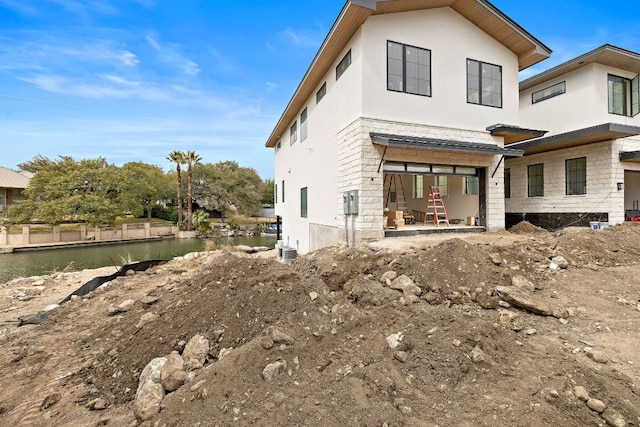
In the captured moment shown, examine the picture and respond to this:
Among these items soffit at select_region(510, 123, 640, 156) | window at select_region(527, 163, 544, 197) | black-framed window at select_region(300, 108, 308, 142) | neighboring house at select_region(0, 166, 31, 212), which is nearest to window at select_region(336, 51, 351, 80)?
black-framed window at select_region(300, 108, 308, 142)

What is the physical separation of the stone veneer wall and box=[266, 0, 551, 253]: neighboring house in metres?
0.03

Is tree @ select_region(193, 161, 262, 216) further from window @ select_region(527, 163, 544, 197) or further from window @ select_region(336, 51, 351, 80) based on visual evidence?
window @ select_region(527, 163, 544, 197)

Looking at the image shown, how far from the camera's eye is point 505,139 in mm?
11359

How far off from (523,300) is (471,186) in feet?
28.5

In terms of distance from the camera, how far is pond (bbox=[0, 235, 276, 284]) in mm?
19469

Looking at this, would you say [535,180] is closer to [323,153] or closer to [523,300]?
[323,153]

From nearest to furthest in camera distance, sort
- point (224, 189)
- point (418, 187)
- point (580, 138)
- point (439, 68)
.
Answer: point (439, 68) → point (580, 138) → point (418, 187) → point (224, 189)

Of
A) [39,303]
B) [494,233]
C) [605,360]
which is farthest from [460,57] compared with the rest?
[39,303]

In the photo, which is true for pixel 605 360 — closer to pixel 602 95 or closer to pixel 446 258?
pixel 446 258

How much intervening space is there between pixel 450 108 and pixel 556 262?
5872 millimetres

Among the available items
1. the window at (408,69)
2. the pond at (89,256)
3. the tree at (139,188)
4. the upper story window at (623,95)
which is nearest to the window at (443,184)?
the window at (408,69)

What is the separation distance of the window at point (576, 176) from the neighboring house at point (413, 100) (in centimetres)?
Answer: 317

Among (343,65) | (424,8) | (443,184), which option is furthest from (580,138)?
(343,65)

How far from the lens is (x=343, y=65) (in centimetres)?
1001
